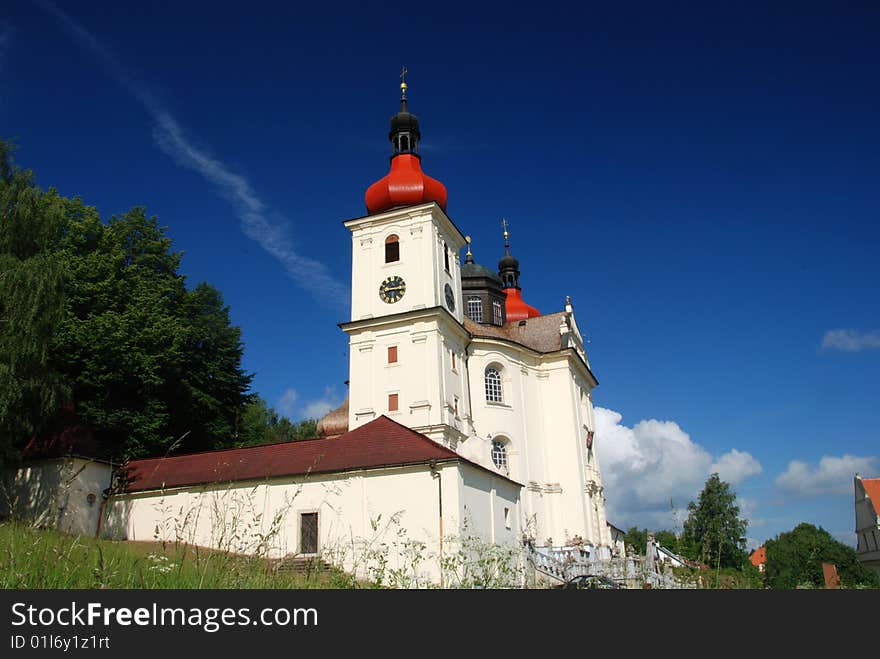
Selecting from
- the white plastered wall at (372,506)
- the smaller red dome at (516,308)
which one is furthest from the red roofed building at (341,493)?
the smaller red dome at (516,308)

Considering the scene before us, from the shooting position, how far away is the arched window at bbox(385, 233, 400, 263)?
3562cm

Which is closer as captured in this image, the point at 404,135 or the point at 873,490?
the point at 404,135

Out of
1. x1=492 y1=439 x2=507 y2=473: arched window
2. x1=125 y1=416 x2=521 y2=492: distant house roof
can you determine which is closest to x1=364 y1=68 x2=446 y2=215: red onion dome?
x1=492 y1=439 x2=507 y2=473: arched window

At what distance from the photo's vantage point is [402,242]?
3547 cm

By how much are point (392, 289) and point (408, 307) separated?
1500 mm

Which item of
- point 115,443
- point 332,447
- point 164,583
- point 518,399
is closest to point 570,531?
point 518,399

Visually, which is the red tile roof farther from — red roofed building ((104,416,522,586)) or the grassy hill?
the grassy hill

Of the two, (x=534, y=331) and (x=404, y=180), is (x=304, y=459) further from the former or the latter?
(x=534, y=331)

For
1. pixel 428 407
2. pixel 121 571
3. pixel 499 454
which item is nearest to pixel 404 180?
pixel 428 407

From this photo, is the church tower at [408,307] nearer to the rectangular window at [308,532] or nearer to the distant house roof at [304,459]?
the distant house roof at [304,459]

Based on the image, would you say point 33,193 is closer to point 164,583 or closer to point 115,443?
point 115,443

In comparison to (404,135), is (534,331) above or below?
below

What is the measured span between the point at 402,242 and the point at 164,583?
30.8 meters

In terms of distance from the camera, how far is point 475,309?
43.7m
